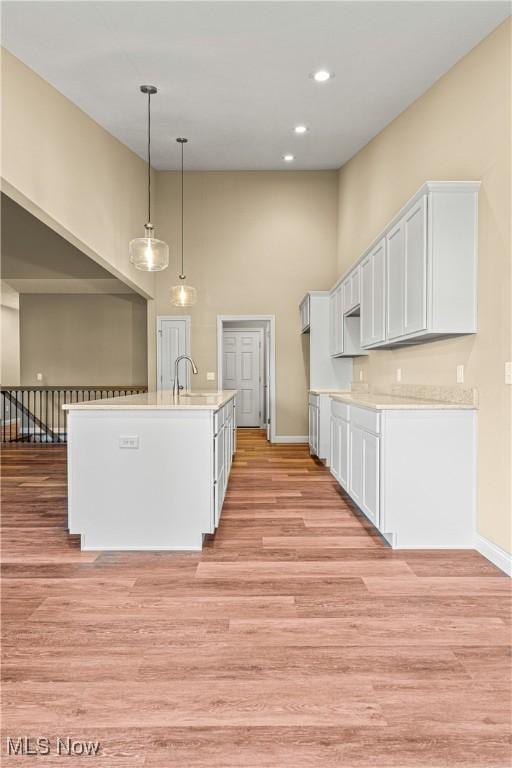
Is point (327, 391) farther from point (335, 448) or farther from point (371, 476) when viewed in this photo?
point (371, 476)

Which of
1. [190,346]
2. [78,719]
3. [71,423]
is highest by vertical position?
[190,346]

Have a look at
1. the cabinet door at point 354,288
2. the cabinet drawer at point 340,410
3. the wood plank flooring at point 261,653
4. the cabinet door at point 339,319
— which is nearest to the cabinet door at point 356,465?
the cabinet drawer at point 340,410

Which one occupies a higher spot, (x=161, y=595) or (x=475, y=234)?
(x=475, y=234)

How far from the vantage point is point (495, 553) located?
2.97 m

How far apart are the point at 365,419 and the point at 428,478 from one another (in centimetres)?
65

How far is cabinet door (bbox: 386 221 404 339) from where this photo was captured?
3756mm

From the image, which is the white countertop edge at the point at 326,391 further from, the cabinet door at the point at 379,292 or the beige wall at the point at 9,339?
the beige wall at the point at 9,339

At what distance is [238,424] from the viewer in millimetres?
10555

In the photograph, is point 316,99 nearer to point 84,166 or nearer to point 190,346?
point 84,166

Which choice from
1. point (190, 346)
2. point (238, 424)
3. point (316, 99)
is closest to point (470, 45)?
point (316, 99)

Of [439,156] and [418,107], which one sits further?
[418,107]

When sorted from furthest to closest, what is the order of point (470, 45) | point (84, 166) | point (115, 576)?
point (84, 166) → point (470, 45) → point (115, 576)

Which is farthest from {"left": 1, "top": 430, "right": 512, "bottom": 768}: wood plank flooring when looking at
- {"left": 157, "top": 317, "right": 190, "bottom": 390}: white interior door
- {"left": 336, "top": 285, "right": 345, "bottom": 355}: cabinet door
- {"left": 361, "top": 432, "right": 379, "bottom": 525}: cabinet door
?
{"left": 157, "top": 317, "right": 190, "bottom": 390}: white interior door

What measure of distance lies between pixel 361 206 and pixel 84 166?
133 inches
